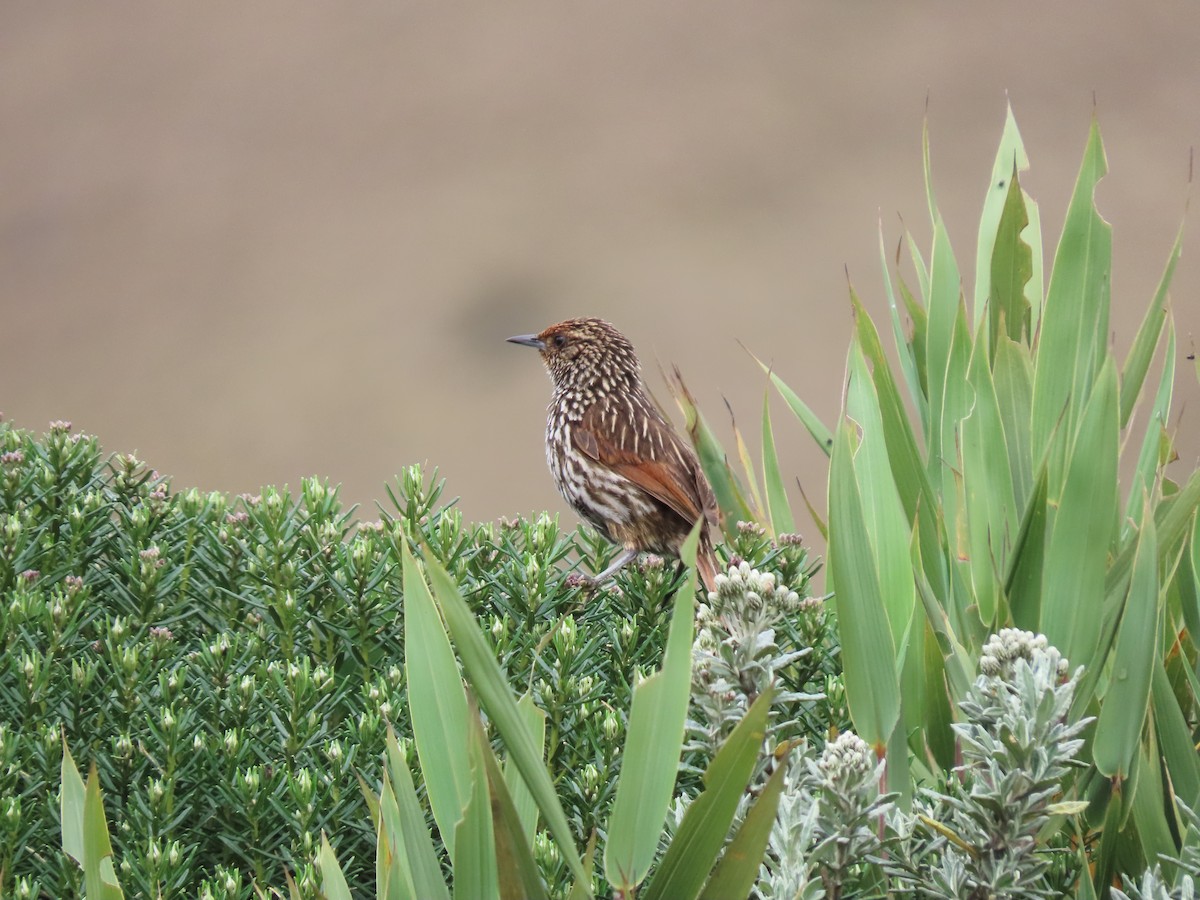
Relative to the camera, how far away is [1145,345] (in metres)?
2.66

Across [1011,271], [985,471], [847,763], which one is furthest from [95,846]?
[1011,271]

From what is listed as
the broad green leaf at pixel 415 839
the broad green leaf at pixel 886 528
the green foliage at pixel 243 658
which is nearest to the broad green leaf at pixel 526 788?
the green foliage at pixel 243 658

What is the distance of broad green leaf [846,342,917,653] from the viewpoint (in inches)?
77.5

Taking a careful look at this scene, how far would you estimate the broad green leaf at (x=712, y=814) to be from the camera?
125 centimetres

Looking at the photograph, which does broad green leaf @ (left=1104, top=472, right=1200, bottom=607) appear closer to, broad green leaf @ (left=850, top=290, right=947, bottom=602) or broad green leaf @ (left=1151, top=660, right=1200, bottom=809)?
broad green leaf @ (left=1151, top=660, right=1200, bottom=809)

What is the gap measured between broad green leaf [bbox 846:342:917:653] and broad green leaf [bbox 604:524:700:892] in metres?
0.61

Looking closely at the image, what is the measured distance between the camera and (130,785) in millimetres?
2225

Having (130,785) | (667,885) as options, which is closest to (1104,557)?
(667,885)

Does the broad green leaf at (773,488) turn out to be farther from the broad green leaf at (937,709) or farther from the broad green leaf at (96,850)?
the broad green leaf at (96,850)

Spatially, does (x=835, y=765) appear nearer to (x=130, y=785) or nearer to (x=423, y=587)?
(x=423, y=587)

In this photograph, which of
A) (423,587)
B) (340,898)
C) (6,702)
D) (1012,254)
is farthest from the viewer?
(1012,254)

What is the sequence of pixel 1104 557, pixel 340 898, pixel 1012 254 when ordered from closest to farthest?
pixel 340 898, pixel 1104 557, pixel 1012 254

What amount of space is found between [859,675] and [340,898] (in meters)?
0.72

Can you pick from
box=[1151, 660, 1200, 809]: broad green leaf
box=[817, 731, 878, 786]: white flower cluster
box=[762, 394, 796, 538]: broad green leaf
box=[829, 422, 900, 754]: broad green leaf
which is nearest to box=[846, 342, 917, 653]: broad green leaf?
box=[829, 422, 900, 754]: broad green leaf
